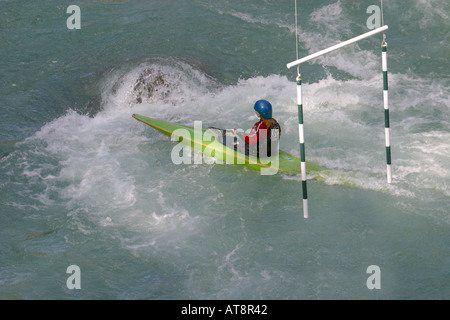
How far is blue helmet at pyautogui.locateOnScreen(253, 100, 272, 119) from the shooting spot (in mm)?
8164

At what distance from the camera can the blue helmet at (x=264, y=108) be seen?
26.8 ft

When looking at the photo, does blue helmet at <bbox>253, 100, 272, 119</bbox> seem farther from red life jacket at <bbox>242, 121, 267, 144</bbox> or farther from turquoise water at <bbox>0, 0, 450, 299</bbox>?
turquoise water at <bbox>0, 0, 450, 299</bbox>

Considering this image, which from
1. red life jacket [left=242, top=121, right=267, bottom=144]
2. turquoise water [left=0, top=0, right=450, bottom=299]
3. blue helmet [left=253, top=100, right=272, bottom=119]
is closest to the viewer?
turquoise water [left=0, top=0, right=450, bottom=299]

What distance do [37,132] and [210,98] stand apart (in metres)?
3.04

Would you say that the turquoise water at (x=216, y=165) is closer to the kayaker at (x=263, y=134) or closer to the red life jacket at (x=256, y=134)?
the kayaker at (x=263, y=134)

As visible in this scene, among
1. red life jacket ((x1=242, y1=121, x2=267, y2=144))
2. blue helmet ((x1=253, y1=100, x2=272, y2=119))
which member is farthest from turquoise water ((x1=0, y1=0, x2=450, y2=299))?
blue helmet ((x1=253, y1=100, x2=272, y2=119))

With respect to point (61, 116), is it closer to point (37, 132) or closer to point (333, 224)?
point (37, 132)

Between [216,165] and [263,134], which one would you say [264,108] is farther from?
[216,165]

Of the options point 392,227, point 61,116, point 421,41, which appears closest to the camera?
point 392,227

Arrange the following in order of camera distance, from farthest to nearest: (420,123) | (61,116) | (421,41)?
(421,41) → (61,116) → (420,123)

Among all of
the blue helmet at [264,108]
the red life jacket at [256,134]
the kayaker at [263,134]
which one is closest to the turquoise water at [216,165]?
the kayaker at [263,134]

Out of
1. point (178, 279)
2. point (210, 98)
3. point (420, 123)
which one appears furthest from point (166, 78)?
point (178, 279)

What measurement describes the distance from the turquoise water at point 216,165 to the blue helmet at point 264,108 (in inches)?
37.5

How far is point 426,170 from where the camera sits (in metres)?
8.47
